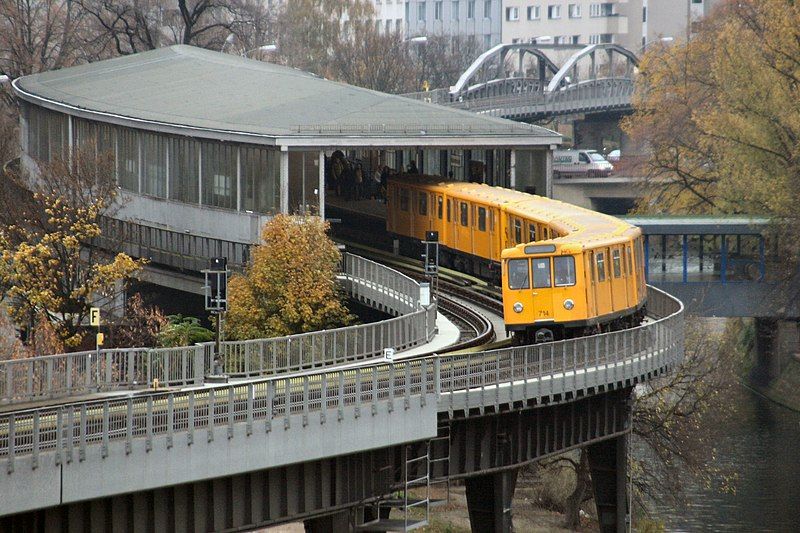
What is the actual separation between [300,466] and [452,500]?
25254 millimetres

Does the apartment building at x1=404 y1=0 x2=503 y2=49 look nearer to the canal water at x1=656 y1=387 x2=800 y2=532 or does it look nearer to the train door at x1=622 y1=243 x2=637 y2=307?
the canal water at x1=656 y1=387 x2=800 y2=532

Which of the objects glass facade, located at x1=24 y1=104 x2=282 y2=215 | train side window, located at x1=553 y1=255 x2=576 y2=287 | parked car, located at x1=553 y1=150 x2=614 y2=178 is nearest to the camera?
train side window, located at x1=553 y1=255 x2=576 y2=287

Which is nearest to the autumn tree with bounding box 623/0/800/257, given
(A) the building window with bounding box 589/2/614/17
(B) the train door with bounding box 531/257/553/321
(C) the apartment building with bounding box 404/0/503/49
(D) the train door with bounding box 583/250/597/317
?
(D) the train door with bounding box 583/250/597/317

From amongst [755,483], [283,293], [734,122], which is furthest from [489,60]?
[283,293]

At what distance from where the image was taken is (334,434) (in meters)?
41.6

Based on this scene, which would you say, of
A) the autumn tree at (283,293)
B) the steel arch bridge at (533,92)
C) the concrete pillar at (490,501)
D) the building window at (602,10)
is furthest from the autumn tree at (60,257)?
the building window at (602,10)

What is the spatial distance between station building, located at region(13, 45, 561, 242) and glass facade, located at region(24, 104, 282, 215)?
0.12 feet

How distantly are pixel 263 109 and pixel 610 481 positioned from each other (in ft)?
65.1

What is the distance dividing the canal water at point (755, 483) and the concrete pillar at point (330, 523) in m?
17.5

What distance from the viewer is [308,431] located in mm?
40906

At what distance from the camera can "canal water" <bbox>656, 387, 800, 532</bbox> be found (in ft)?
205

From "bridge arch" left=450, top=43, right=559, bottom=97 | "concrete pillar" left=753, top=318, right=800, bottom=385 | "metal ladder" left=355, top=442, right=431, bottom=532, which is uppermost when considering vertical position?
"bridge arch" left=450, top=43, right=559, bottom=97

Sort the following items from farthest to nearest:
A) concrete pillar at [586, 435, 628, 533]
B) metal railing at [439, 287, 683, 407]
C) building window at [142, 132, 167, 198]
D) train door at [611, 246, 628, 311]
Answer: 1. building window at [142, 132, 167, 198]
2. concrete pillar at [586, 435, 628, 533]
3. train door at [611, 246, 628, 311]
4. metal railing at [439, 287, 683, 407]

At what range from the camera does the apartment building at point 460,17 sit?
638ft
